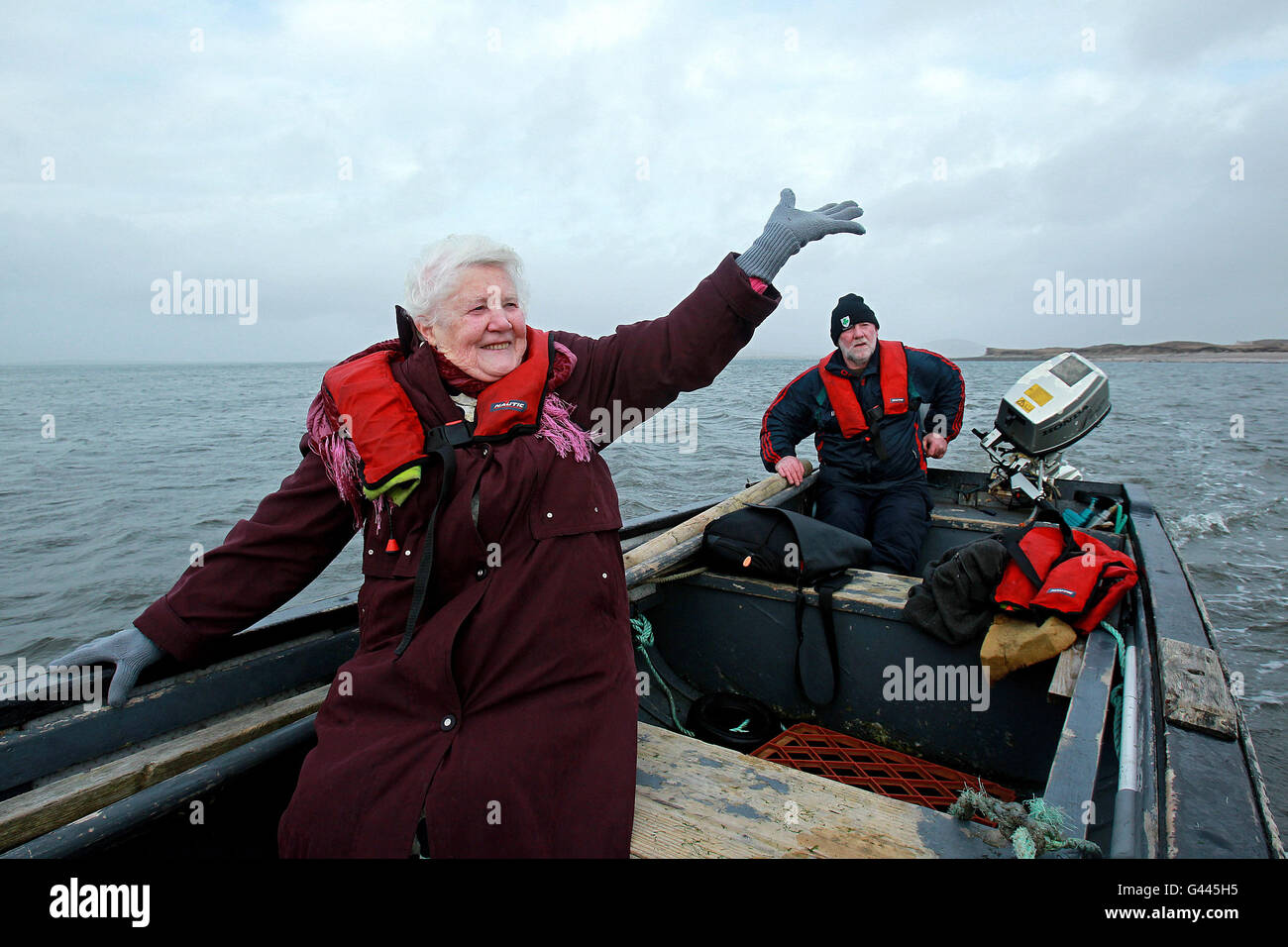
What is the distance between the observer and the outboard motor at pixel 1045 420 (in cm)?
496

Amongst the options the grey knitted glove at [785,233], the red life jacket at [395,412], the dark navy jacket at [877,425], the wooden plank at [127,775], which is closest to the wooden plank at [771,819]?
the red life jacket at [395,412]

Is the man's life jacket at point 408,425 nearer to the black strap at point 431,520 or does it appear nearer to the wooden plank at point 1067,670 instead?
the black strap at point 431,520

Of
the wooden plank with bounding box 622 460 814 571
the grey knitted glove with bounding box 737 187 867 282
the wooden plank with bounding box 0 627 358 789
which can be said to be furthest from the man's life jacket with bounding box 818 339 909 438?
the wooden plank with bounding box 0 627 358 789

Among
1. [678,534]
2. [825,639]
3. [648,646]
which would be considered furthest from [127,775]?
[825,639]

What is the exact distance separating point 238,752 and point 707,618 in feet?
6.25

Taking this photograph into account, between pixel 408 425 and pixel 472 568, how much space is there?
37 centimetres

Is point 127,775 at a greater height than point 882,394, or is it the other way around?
point 882,394

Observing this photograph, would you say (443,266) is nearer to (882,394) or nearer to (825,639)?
(825,639)

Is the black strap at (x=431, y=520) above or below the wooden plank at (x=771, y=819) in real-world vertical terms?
above

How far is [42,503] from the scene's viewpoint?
10.1m

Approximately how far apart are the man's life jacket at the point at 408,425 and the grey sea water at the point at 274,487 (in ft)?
13.8

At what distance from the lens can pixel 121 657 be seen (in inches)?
72.5

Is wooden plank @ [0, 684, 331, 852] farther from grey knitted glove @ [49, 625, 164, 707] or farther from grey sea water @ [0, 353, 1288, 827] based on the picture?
→ grey sea water @ [0, 353, 1288, 827]
